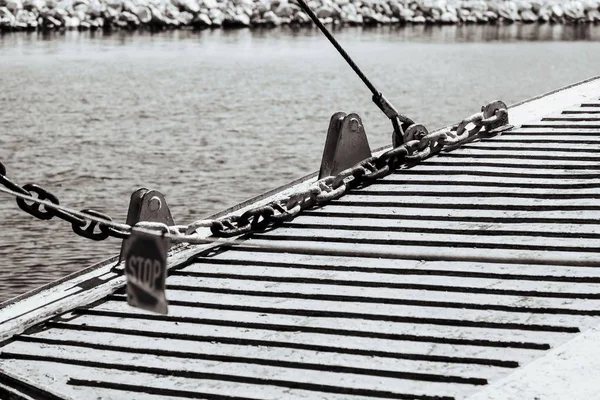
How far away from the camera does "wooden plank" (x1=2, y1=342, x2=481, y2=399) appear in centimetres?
589

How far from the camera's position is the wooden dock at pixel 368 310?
6.02 meters

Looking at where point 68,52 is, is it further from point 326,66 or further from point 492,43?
point 492,43

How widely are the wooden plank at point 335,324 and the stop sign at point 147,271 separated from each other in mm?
1593

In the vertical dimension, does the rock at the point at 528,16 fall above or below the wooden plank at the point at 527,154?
below


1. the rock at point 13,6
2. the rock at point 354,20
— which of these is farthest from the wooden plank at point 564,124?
the rock at point 354,20

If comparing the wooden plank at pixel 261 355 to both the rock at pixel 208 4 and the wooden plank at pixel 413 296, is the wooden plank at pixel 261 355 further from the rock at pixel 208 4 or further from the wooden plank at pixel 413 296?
the rock at pixel 208 4

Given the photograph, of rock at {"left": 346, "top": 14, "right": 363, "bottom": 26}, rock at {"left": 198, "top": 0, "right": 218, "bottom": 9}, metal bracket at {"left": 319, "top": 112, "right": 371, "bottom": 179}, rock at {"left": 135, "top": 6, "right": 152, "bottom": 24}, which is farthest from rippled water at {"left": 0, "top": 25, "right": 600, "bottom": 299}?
metal bracket at {"left": 319, "top": 112, "right": 371, "bottom": 179}

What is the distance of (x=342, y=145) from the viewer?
9172mm

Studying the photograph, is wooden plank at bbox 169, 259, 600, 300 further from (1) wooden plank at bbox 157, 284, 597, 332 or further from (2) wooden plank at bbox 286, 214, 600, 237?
(2) wooden plank at bbox 286, 214, 600, 237

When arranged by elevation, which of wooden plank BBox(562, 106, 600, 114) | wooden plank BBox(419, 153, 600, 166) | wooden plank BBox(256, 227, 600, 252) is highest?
wooden plank BBox(562, 106, 600, 114)

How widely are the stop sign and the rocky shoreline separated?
37.3 metres

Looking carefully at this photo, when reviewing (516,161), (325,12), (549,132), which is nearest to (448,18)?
(325,12)

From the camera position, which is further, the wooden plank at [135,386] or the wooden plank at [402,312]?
the wooden plank at [402,312]

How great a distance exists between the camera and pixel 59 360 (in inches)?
265
